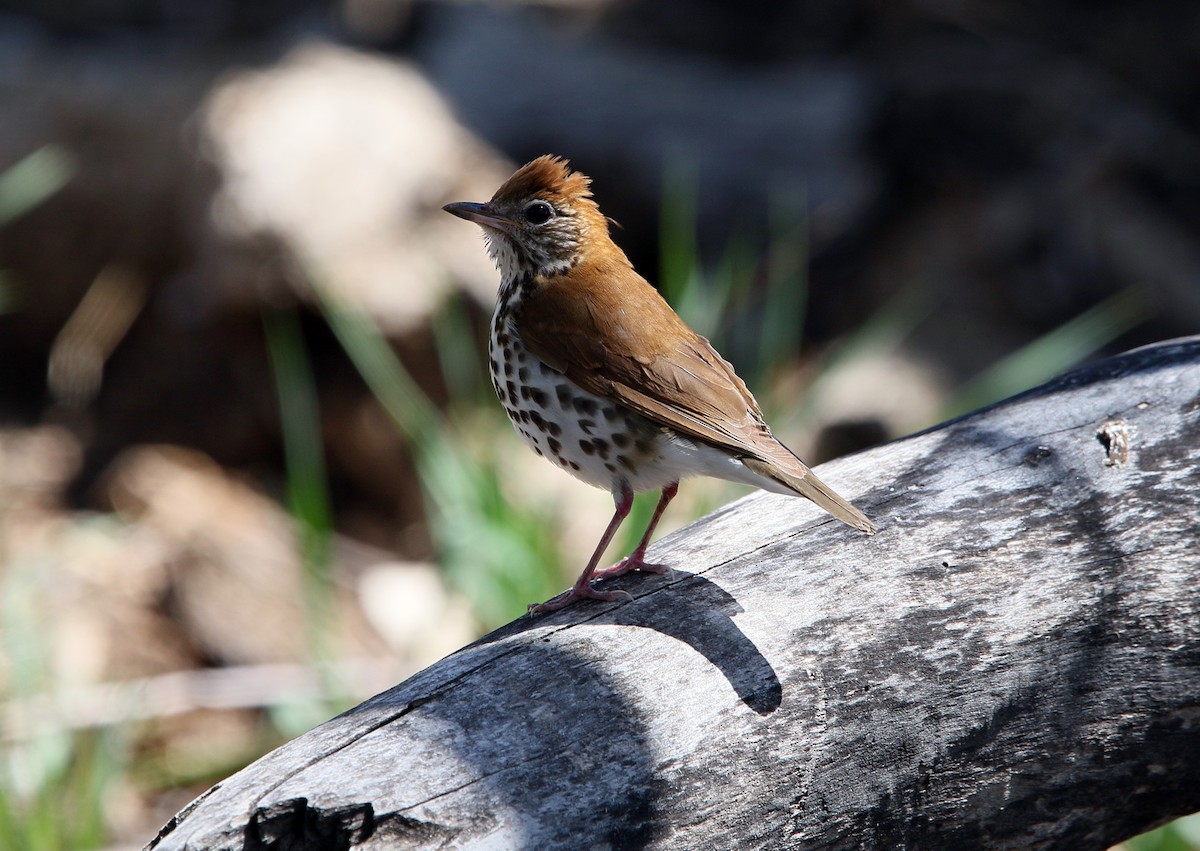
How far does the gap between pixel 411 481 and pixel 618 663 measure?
190 inches

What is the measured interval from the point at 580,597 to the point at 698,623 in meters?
0.37

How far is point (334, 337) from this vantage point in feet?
24.3

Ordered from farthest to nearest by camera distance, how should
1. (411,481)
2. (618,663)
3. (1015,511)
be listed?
(411,481), (1015,511), (618,663)

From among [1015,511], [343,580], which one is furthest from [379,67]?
[1015,511]

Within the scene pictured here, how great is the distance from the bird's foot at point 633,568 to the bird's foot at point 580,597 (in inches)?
3.4

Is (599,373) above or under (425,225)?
under

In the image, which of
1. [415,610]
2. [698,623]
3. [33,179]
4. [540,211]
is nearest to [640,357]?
[540,211]

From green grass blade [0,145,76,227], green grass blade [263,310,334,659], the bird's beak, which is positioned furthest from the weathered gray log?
green grass blade [0,145,76,227]

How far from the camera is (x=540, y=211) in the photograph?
13.1 ft

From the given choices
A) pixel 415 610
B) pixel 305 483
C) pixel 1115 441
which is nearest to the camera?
pixel 1115 441

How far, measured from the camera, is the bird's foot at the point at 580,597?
3205mm

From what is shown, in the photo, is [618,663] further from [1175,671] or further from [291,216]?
[291,216]

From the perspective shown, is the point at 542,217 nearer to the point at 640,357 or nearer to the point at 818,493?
the point at 640,357

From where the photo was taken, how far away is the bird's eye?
13.1 feet
